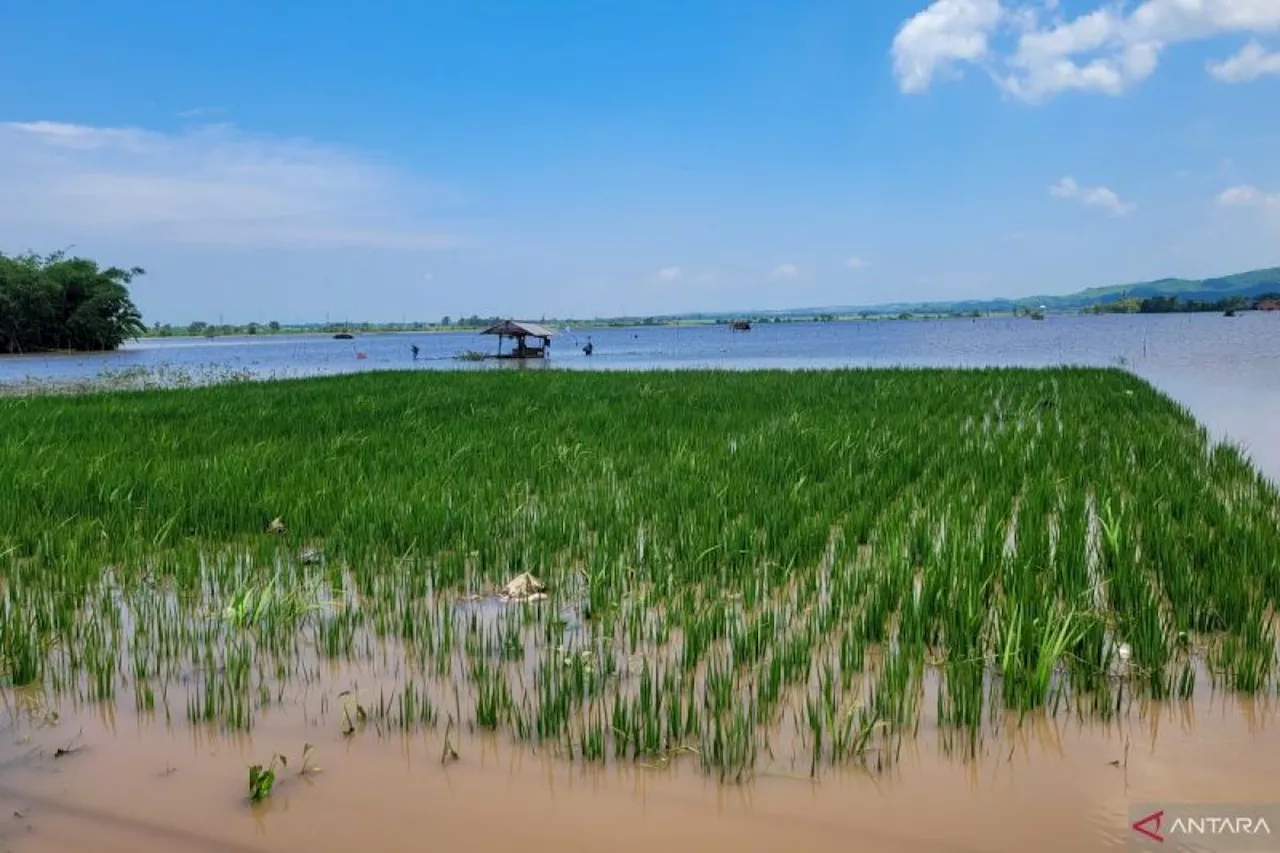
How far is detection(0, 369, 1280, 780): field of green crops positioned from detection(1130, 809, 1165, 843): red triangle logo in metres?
0.53

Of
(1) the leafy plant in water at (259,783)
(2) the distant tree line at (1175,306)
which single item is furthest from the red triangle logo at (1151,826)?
(2) the distant tree line at (1175,306)

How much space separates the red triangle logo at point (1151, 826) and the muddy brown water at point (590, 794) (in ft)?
0.16

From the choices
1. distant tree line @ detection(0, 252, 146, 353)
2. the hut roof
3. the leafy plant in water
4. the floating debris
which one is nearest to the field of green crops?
the floating debris

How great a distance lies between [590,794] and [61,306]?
65.2m

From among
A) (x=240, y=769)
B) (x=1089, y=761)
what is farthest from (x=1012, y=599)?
(x=240, y=769)

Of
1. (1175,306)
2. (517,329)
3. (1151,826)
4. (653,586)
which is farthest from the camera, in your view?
(1175,306)

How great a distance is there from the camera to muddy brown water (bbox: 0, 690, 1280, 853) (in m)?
2.35

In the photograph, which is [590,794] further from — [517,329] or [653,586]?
[517,329]

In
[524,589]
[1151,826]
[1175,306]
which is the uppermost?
[1175,306]

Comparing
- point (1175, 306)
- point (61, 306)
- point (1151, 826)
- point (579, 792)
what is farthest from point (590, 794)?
point (1175, 306)

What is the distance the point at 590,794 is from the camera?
100 inches

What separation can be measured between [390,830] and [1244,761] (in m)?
2.62

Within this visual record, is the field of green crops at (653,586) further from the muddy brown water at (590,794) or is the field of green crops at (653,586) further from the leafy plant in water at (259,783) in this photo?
the leafy plant in water at (259,783)

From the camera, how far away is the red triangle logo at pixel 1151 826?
230 centimetres
